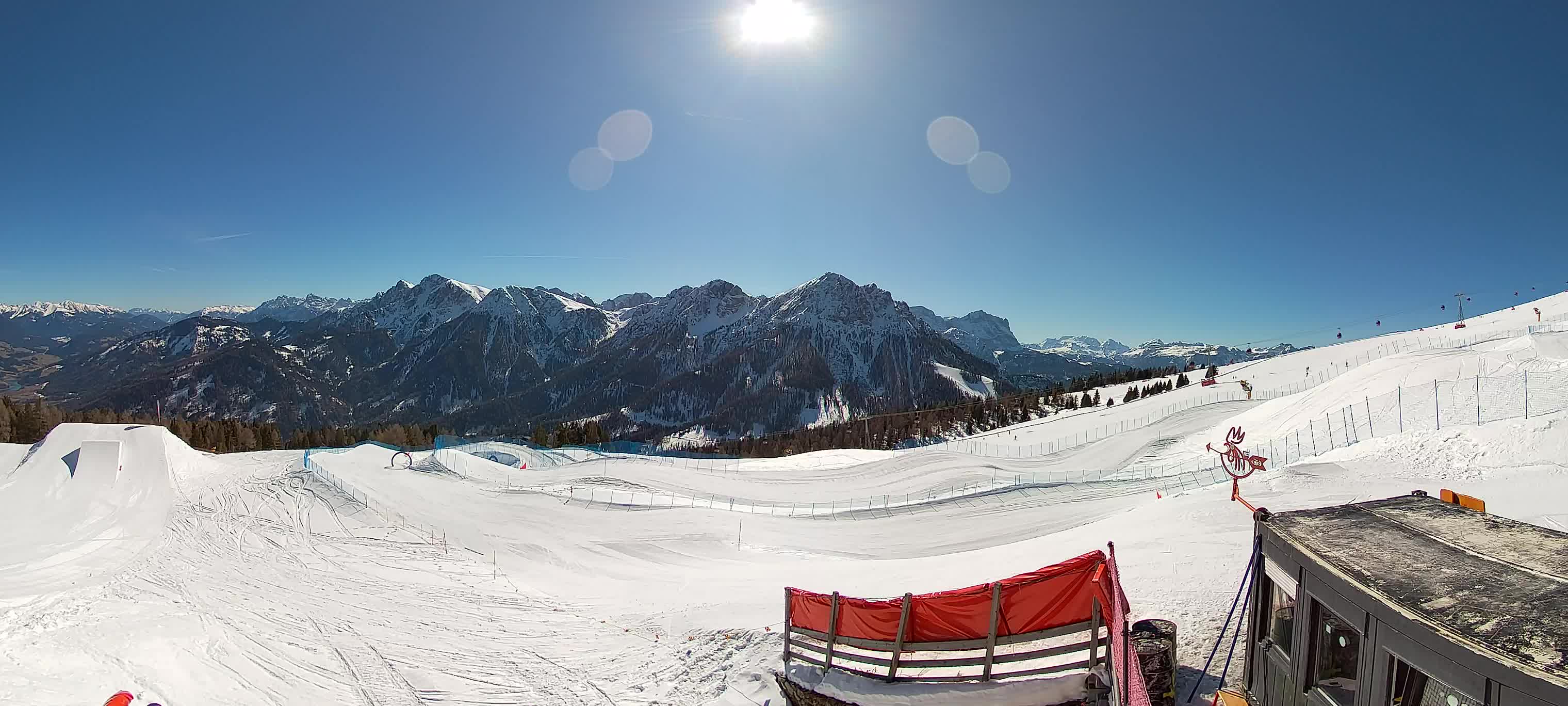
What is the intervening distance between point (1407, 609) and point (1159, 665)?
3878mm

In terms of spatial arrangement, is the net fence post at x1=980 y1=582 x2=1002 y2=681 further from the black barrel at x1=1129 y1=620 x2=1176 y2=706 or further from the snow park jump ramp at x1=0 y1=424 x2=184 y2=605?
the snow park jump ramp at x1=0 y1=424 x2=184 y2=605

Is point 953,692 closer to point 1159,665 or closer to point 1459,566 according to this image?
point 1159,665

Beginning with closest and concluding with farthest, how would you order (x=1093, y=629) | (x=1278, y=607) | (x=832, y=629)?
1. (x=1278, y=607)
2. (x=1093, y=629)
3. (x=832, y=629)

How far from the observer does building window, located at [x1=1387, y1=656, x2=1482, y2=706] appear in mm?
3861

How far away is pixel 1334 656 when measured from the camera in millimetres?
4973

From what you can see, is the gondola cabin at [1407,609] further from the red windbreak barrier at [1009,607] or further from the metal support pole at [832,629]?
the metal support pole at [832,629]

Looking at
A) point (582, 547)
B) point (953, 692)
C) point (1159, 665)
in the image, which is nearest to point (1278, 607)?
point (1159, 665)

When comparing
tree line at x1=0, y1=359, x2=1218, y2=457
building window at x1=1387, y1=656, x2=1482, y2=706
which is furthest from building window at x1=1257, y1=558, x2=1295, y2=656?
tree line at x1=0, y1=359, x2=1218, y2=457

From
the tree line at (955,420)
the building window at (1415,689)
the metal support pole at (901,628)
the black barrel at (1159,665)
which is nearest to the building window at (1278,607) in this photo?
the building window at (1415,689)

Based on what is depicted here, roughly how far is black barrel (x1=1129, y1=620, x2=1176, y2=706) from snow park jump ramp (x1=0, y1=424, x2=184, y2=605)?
109 ft

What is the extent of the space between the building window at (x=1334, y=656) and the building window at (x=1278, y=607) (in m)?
0.23

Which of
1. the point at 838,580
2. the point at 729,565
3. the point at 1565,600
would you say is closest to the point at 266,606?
the point at 729,565

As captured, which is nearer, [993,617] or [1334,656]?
[1334,656]

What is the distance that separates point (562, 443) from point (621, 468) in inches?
1876
